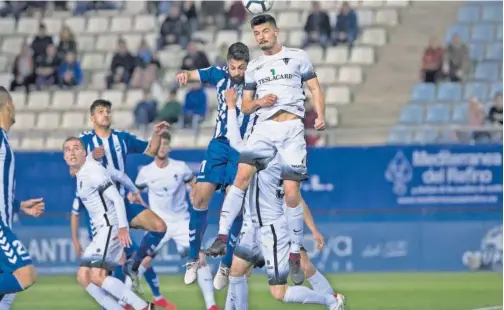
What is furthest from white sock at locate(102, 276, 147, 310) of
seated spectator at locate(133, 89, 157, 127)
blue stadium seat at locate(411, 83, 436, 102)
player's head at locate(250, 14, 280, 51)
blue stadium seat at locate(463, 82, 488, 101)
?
blue stadium seat at locate(411, 83, 436, 102)

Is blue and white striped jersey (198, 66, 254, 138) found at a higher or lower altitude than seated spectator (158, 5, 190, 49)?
lower

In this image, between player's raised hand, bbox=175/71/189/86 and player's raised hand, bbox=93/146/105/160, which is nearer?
player's raised hand, bbox=175/71/189/86

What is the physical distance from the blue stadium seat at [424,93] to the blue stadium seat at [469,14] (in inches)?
84.9

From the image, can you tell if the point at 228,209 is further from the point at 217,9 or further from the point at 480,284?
the point at 217,9

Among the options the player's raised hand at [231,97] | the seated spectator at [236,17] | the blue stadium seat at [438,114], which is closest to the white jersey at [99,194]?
the player's raised hand at [231,97]

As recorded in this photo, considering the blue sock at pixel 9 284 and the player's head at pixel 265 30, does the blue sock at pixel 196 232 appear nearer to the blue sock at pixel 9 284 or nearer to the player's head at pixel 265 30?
the player's head at pixel 265 30

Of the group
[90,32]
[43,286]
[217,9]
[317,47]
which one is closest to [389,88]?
[317,47]

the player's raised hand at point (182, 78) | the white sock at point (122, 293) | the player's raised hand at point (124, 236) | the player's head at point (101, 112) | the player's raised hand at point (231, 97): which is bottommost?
the white sock at point (122, 293)

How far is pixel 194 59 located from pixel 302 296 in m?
14.5

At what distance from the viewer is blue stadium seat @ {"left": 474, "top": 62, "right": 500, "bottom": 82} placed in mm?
Result: 26844

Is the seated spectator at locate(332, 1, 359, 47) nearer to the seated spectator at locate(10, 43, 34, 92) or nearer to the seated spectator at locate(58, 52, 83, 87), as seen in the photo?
the seated spectator at locate(58, 52, 83, 87)

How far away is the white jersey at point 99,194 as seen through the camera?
14.0 metres

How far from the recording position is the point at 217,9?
3003 centimetres

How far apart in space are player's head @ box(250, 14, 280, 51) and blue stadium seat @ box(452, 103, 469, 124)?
41.2 ft
